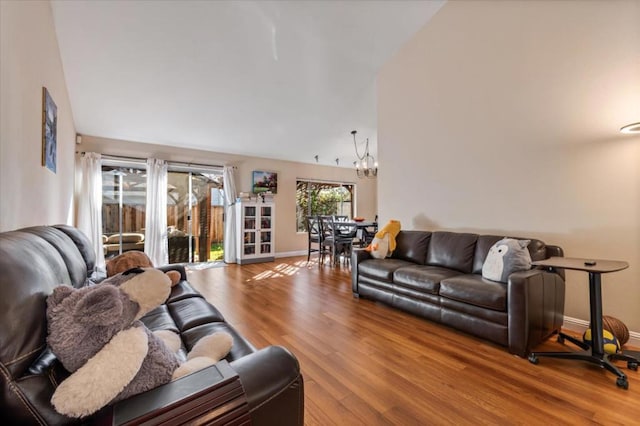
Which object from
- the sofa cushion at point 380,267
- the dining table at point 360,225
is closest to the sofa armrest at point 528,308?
the sofa cushion at point 380,267

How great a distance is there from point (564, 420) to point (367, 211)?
6837mm

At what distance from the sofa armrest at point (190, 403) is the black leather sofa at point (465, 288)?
207cm

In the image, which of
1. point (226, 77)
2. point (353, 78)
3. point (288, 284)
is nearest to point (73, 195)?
point (226, 77)

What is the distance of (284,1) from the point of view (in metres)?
3.04

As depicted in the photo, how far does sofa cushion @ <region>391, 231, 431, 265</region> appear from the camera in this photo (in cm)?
331

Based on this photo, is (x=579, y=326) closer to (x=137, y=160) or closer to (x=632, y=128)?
(x=632, y=128)

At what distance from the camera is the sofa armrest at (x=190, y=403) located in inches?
24.4

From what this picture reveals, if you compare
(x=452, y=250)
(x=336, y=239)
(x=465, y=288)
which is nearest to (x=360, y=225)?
(x=336, y=239)

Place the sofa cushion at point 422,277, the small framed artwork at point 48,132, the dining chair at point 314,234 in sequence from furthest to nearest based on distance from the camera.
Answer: the dining chair at point 314,234 → the sofa cushion at point 422,277 → the small framed artwork at point 48,132

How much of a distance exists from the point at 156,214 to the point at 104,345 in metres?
4.93

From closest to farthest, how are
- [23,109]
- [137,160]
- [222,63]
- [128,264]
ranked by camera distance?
1. [23,109]
2. [128,264]
3. [222,63]
4. [137,160]

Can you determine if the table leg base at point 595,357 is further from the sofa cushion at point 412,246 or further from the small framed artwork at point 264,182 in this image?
the small framed artwork at point 264,182

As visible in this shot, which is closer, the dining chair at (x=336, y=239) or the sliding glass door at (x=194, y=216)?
the dining chair at (x=336, y=239)

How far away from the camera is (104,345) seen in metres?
0.70
